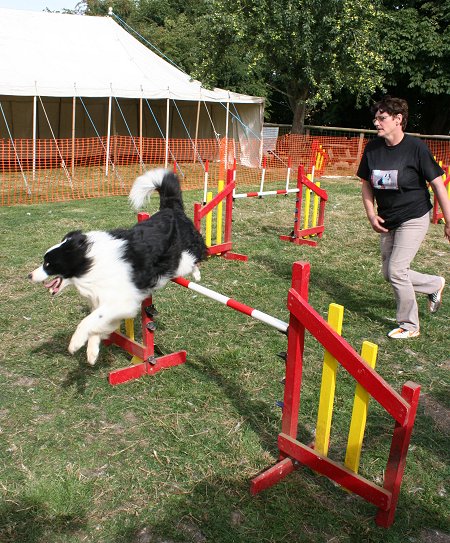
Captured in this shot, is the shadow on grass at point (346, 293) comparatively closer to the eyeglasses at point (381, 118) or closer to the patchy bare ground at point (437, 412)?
the patchy bare ground at point (437, 412)

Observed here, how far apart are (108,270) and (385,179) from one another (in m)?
2.35

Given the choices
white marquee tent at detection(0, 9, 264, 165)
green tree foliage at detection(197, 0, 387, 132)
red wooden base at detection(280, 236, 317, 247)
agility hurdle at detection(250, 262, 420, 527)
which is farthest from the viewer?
green tree foliage at detection(197, 0, 387, 132)

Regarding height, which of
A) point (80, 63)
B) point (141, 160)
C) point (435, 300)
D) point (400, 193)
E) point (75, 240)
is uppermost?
point (80, 63)

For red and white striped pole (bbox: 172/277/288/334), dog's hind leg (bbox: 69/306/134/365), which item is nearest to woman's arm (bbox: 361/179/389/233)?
red and white striped pole (bbox: 172/277/288/334)

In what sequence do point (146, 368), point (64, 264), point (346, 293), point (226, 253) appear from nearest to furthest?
1. point (64, 264)
2. point (146, 368)
3. point (346, 293)
4. point (226, 253)

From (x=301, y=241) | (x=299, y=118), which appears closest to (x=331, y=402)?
(x=301, y=241)

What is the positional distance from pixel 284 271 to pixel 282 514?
3.99 m

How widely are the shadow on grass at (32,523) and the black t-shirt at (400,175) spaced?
126 inches

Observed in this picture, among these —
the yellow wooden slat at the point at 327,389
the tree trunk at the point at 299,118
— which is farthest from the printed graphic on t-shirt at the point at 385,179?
the tree trunk at the point at 299,118

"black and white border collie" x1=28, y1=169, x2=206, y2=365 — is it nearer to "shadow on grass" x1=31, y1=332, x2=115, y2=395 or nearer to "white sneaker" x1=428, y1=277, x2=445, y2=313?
"shadow on grass" x1=31, y1=332, x2=115, y2=395

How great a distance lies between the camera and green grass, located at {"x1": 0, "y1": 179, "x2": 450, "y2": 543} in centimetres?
243

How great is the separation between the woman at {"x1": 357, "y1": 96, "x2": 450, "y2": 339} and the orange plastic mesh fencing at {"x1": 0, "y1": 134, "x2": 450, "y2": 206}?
364 inches

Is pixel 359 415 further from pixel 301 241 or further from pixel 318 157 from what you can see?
pixel 318 157

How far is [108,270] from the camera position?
314 cm
